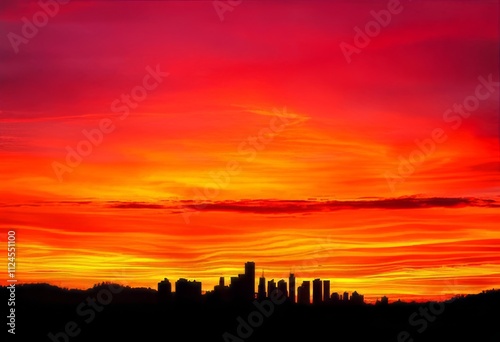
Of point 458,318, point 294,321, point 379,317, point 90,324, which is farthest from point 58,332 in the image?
point 458,318

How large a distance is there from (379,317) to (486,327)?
1222cm

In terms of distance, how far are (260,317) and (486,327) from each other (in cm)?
2433

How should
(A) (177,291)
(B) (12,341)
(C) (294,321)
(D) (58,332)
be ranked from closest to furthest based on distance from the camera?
(B) (12,341)
(D) (58,332)
(C) (294,321)
(A) (177,291)

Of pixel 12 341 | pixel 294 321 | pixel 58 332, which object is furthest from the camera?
pixel 294 321

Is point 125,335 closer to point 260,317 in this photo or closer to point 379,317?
point 260,317

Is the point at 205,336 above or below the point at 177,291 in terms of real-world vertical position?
below

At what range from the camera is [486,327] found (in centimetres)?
10862

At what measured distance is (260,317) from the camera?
110 meters

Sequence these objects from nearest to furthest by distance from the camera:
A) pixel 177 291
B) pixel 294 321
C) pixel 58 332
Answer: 1. pixel 58 332
2. pixel 294 321
3. pixel 177 291

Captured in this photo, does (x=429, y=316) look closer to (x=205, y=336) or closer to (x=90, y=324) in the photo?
(x=205, y=336)

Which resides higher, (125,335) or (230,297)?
(230,297)

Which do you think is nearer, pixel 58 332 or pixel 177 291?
pixel 58 332

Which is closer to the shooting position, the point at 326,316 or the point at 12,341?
the point at 12,341

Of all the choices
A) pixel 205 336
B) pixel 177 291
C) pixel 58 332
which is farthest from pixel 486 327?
pixel 58 332
